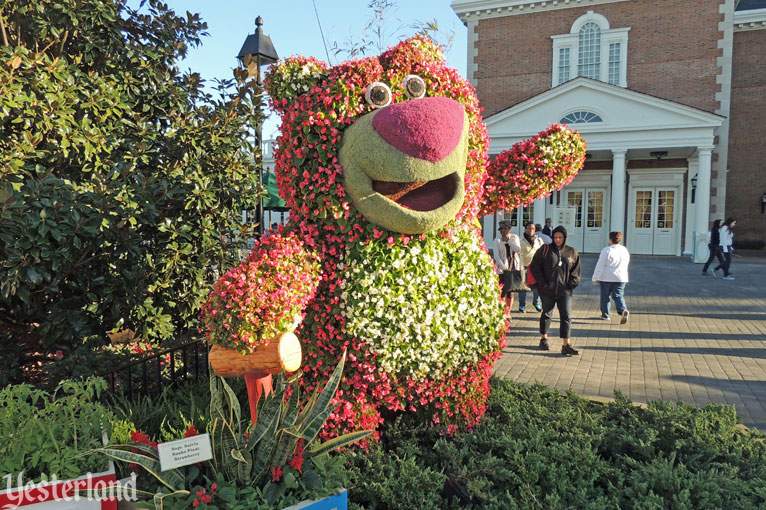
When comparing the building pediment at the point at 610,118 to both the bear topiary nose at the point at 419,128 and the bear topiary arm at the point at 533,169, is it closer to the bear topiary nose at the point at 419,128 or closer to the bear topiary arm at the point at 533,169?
the bear topiary arm at the point at 533,169

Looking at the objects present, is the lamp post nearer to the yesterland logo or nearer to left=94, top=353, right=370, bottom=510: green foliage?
left=94, top=353, right=370, bottom=510: green foliage

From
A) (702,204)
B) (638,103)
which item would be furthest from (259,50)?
(702,204)

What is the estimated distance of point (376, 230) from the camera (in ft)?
8.94

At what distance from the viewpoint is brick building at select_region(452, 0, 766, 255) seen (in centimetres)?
1518

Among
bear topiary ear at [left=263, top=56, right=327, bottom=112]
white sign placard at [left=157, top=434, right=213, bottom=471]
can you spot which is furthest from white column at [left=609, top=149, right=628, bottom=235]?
white sign placard at [left=157, top=434, right=213, bottom=471]

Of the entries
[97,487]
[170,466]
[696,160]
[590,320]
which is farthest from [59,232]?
[696,160]

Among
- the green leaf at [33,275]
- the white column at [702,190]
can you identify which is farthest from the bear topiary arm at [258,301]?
the white column at [702,190]

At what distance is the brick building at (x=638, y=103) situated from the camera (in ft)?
49.8

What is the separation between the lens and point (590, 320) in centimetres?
774

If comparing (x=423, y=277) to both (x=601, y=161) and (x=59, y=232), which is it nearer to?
(x=59, y=232)

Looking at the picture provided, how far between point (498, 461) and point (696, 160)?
17421mm

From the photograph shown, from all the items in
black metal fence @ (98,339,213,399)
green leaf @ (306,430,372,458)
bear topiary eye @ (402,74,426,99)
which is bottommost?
black metal fence @ (98,339,213,399)

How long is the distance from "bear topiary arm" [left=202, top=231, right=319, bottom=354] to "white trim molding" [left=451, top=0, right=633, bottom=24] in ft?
63.2

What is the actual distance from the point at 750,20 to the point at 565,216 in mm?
10018
